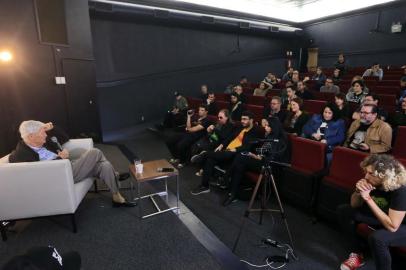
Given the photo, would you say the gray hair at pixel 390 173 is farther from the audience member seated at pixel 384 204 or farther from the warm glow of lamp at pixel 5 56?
the warm glow of lamp at pixel 5 56

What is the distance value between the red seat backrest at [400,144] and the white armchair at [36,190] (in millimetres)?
3161

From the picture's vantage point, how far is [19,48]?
3.95 meters

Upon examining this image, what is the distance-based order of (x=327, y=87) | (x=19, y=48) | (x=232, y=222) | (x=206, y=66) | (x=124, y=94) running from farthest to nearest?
(x=206, y=66)
(x=124, y=94)
(x=327, y=87)
(x=19, y=48)
(x=232, y=222)

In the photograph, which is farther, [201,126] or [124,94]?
[124,94]

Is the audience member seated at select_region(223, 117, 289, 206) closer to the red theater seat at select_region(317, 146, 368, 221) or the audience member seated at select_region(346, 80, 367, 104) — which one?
the red theater seat at select_region(317, 146, 368, 221)

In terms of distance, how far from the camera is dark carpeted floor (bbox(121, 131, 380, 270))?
6.61 feet

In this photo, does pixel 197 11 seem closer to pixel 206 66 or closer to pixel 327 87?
pixel 206 66

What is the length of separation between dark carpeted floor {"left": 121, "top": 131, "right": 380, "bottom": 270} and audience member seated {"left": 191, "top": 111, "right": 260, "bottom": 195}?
0.16 meters

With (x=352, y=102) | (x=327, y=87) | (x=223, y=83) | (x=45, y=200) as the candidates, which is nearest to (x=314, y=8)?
(x=223, y=83)

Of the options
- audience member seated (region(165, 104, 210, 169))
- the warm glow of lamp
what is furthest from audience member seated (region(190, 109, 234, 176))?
the warm glow of lamp

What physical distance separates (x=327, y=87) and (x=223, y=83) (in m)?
3.80

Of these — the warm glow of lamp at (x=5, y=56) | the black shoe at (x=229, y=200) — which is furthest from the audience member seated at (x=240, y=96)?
the warm glow of lamp at (x=5, y=56)

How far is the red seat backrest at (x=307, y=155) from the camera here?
2.51 meters

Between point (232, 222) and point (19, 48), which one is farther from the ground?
point (19, 48)
